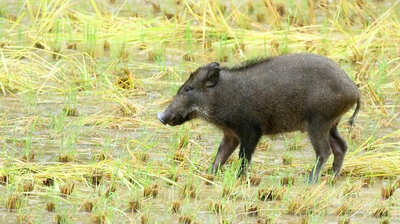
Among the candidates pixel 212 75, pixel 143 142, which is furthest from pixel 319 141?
pixel 143 142

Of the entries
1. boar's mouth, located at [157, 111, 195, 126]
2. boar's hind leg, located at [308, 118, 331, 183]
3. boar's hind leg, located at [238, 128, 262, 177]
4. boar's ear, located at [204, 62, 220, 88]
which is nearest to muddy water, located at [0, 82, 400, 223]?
boar's hind leg, located at [308, 118, 331, 183]

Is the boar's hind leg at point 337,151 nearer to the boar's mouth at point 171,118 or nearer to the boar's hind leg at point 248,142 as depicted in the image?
the boar's hind leg at point 248,142

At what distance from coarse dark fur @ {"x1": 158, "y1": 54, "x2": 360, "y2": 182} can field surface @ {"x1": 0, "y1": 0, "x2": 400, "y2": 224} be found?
0.28 meters

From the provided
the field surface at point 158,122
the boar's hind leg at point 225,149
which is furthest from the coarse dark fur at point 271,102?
the field surface at point 158,122

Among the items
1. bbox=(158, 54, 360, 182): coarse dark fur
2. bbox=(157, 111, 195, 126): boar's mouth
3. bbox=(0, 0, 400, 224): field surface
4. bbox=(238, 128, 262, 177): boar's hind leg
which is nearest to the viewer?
bbox=(0, 0, 400, 224): field surface

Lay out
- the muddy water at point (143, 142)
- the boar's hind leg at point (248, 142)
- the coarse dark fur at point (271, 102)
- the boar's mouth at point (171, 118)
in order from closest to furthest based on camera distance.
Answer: the muddy water at point (143, 142), the coarse dark fur at point (271, 102), the boar's hind leg at point (248, 142), the boar's mouth at point (171, 118)

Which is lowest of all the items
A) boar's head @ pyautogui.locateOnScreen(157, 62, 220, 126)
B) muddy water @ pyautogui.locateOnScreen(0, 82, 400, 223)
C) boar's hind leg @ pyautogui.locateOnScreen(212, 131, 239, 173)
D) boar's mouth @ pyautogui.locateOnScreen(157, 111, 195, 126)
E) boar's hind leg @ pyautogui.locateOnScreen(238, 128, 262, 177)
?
muddy water @ pyautogui.locateOnScreen(0, 82, 400, 223)

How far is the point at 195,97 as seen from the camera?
27.8ft

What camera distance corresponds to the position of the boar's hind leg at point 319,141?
26.5 feet

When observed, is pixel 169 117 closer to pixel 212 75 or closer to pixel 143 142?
pixel 212 75

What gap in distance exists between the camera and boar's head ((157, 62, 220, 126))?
27.7 feet

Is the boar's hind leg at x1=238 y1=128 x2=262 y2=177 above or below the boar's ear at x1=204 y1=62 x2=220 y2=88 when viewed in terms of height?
below

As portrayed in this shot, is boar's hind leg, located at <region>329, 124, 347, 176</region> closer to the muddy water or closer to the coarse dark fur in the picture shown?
the coarse dark fur

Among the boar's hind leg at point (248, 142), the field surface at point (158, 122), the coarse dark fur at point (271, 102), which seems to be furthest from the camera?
the boar's hind leg at point (248, 142)
